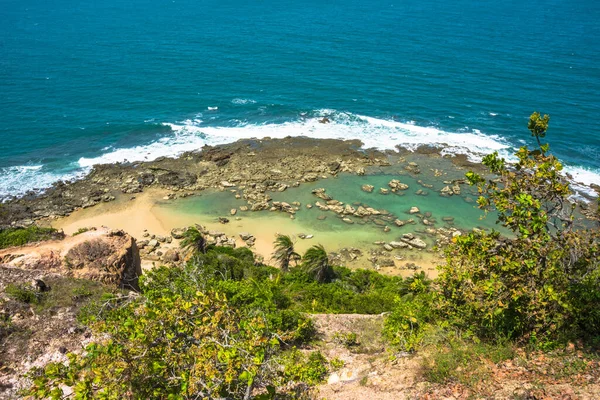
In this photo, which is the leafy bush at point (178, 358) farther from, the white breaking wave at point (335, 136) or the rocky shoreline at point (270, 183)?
the white breaking wave at point (335, 136)

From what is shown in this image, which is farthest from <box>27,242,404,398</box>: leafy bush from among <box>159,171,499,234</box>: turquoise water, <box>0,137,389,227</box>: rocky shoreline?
<box>0,137,389,227</box>: rocky shoreline

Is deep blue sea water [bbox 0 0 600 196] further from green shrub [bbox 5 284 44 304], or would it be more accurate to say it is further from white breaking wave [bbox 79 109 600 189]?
green shrub [bbox 5 284 44 304]

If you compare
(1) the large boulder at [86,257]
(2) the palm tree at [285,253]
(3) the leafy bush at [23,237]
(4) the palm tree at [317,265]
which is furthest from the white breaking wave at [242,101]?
(1) the large boulder at [86,257]

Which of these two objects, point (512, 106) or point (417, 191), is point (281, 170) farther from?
point (512, 106)

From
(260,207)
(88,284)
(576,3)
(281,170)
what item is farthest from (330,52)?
(576,3)

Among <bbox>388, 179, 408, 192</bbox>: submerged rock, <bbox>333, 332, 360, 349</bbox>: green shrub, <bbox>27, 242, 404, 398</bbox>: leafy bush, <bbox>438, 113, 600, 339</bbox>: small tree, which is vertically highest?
<bbox>438, 113, 600, 339</bbox>: small tree

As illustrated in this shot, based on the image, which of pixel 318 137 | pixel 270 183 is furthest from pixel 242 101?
pixel 270 183
